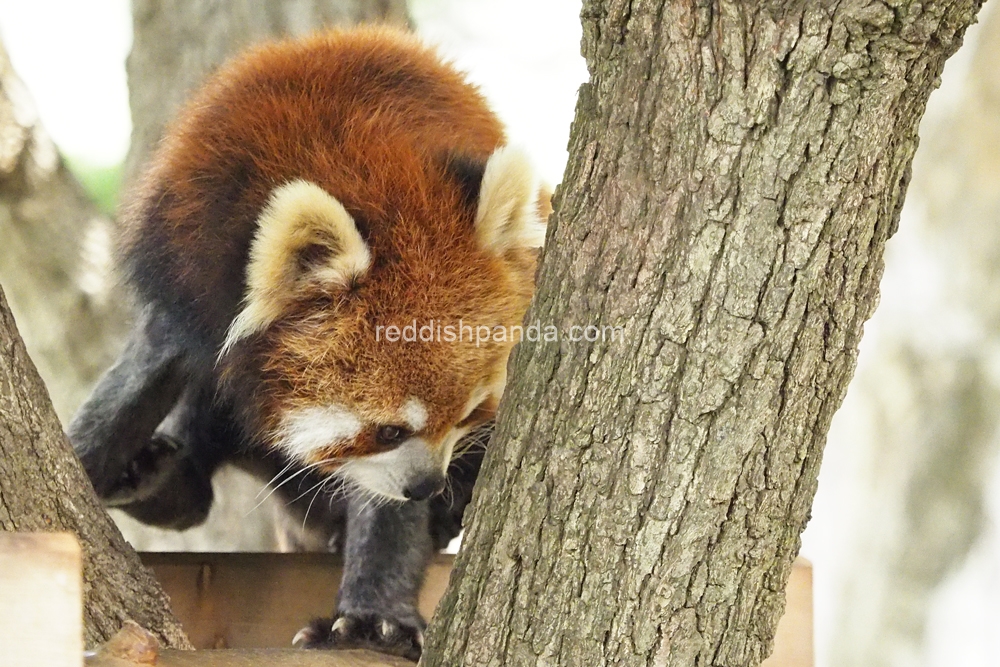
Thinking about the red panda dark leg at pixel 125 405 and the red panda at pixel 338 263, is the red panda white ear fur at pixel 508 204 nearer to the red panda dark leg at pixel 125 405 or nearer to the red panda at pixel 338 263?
the red panda at pixel 338 263

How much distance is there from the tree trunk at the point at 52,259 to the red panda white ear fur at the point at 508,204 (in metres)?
2.14

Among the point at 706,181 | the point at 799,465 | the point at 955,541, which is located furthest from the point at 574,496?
the point at 955,541

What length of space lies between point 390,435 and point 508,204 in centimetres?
57

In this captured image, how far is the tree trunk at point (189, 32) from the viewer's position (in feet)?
13.1

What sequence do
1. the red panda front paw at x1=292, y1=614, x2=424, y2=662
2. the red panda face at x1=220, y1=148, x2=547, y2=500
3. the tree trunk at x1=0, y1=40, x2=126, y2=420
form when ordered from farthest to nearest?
1. the tree trunk at x1=0, y1=40, x2=126, y2=420
2. the red panda front paw at x1=292, y1=614, x2=424, y2=662
3. the red panda face at x1=220, y1=148, x2=547, y2=500

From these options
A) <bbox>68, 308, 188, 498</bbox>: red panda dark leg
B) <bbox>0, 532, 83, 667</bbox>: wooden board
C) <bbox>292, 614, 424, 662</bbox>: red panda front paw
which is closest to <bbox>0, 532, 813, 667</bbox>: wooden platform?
<bbox>0, 532, 83, 667</bbox>: wooden board

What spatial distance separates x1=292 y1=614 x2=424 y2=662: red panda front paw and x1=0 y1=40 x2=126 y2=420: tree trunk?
6.72 feet

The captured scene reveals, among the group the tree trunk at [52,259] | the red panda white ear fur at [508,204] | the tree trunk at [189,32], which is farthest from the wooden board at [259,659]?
the tree trunk at [189,32]

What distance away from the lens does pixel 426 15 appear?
18.6 feet

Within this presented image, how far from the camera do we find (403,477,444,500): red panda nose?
7.61 ft

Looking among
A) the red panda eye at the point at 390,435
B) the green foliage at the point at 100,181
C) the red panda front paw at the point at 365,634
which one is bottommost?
the red panda front paw at the point at 365,634

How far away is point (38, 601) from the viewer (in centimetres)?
132

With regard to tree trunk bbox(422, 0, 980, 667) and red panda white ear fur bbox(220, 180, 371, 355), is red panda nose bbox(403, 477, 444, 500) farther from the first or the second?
tree trunk bbox(422, 0, 980, 667)

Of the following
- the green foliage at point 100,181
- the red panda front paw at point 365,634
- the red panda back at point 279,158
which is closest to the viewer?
the red panda back at point 279,158
